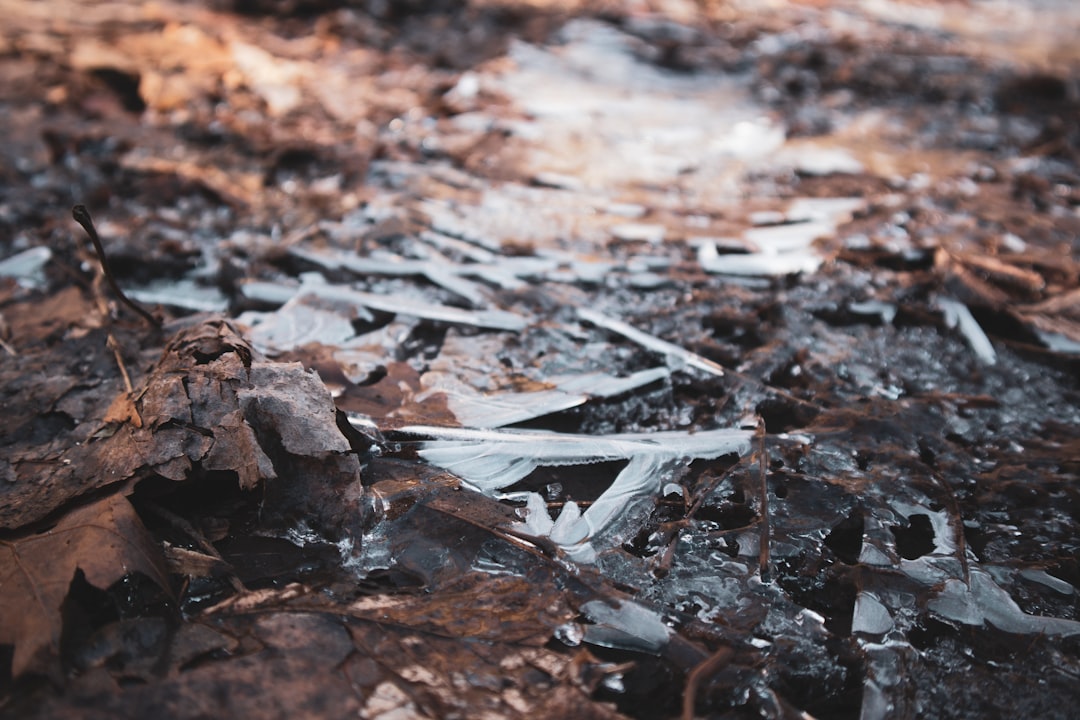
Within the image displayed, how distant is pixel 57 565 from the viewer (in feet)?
4.63

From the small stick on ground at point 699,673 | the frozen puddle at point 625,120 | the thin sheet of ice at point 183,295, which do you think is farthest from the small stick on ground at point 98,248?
the frozen puddle at point 625,120

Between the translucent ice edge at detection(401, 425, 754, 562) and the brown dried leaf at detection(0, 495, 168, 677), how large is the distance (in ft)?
2.23

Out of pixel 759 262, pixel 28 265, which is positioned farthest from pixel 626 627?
pixel 28 265

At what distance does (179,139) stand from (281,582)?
305 cm

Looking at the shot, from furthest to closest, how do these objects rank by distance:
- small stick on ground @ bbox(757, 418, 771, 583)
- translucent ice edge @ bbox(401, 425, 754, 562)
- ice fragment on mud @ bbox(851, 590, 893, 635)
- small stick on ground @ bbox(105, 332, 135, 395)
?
small stick on ground @ bbox(105, 332, 135, 395), translucent ice edge @ bbox(401, 425, 754, 562), small stick on ground @ bbox(757, 418, 771, 583), ice fragment on mud @ bbox(851, 590, 893, 635)

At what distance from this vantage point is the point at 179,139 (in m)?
3.83

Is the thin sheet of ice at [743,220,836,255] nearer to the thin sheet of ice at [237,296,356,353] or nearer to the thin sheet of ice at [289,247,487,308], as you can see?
the thin sheet of ice at [289,247,487,308]

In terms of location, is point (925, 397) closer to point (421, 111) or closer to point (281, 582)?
point (281, 582)

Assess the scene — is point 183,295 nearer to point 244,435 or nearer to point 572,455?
point 244,435

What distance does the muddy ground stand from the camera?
1.42m

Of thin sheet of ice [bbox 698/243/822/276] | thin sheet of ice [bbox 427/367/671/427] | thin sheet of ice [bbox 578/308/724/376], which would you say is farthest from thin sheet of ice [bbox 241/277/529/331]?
thin sheet of ice [bbox 698/243/822/276]

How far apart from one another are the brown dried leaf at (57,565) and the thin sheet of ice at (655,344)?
1.52 meters

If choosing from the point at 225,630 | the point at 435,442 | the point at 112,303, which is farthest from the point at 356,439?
the point at 112,303

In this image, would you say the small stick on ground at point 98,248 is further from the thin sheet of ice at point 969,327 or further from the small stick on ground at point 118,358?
the thin sheet of ice at point 969,327
